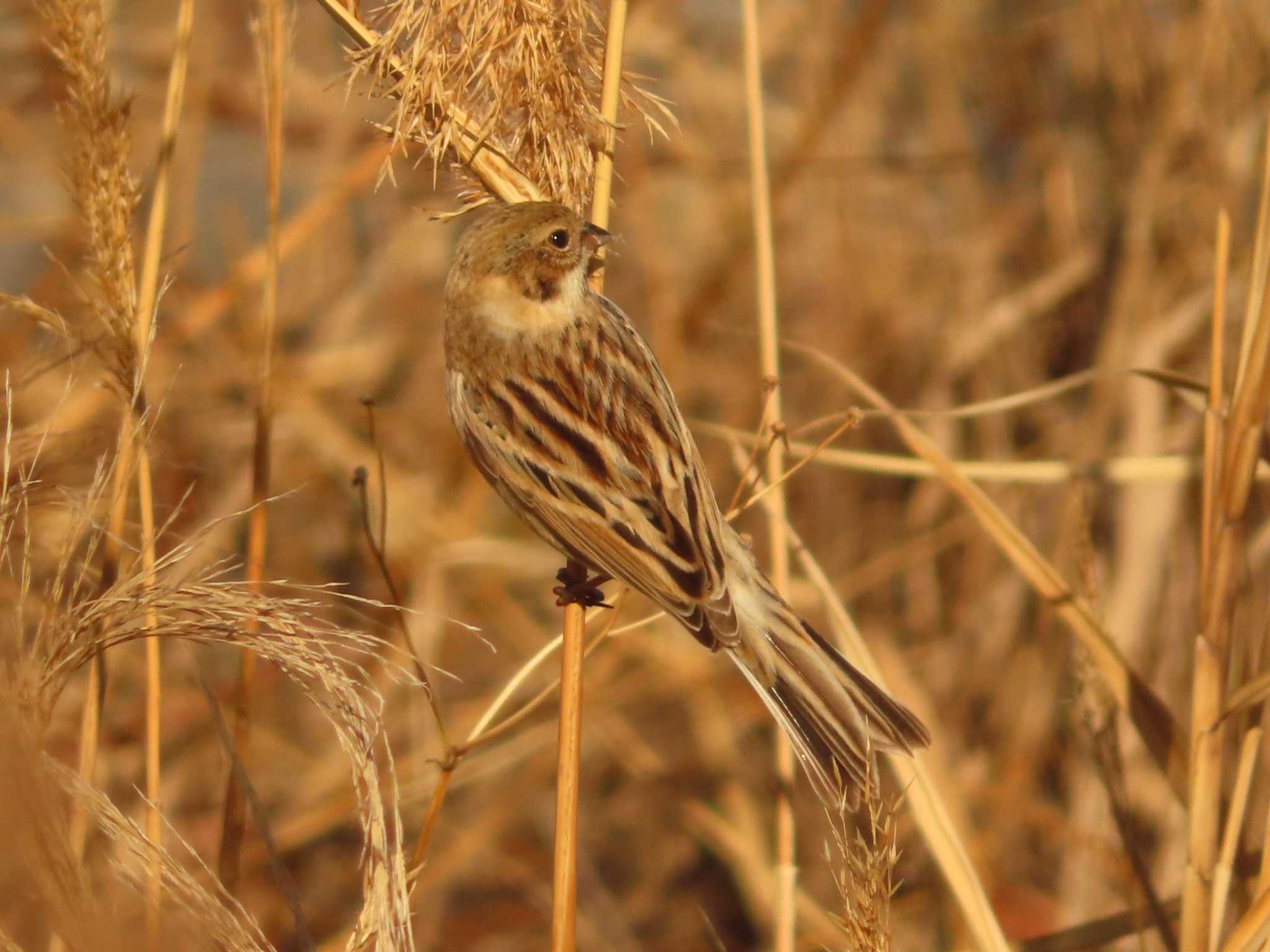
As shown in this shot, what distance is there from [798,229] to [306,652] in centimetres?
375

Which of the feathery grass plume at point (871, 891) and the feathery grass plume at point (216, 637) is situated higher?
the feathery grass plume at point (216, 637)

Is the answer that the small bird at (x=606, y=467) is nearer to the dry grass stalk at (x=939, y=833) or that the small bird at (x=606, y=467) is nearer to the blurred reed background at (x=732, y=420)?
the dry grass stalk at (x=939, y=833)

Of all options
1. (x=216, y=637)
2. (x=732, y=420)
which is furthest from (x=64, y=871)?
(x=732, y=420)

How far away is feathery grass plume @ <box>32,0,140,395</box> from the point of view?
158 centimetres

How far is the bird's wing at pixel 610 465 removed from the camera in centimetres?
199

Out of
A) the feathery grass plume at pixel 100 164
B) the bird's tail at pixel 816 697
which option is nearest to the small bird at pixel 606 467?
the bird's tail at pixel 816 697

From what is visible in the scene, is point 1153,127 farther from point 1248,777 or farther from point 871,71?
point 1248,777

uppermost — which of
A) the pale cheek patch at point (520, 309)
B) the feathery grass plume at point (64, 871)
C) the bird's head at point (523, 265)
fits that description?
the bird's head at point (523, 265)

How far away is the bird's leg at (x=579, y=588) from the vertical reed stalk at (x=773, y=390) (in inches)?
11.4

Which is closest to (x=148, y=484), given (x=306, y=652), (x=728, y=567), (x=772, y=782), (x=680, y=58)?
(x=306, y=652)

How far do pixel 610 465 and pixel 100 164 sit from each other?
84 centimetres

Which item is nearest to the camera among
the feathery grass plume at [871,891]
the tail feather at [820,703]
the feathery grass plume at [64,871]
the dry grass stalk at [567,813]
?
the feathery grass plume at [64,871]

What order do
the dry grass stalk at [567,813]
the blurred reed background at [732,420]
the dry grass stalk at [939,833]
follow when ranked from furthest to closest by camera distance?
the blurred reed background at [732,420], the dry grass stalk at [939,833], the dry grass stalk at [567,813]

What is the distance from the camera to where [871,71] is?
4.90 meters
